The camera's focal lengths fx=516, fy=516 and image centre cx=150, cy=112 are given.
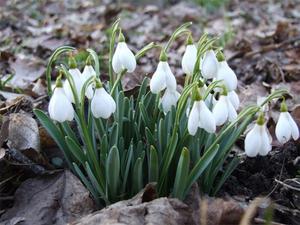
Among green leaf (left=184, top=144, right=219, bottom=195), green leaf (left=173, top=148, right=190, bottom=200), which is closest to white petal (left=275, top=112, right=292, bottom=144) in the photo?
green leaf (left=184, top=144, right=219, bottom=195)

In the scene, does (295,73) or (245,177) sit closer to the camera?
(245,177)

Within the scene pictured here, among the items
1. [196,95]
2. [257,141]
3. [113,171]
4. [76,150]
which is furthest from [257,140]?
[76,150]

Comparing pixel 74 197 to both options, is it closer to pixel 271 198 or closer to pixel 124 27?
pixel 271 198

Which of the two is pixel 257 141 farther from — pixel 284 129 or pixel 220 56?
pixel 220 56

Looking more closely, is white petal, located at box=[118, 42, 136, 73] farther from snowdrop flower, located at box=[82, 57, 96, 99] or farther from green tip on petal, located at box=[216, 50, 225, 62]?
green tip on petal, located at box=[216, 50, 225, 62]

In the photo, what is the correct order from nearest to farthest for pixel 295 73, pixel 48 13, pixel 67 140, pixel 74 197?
pixel 67 140 < pixel 74 197 < pixel 295 73 < pixel 48 13

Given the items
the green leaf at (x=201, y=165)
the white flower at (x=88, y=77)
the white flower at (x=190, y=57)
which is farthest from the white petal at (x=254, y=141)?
the white flower at (x=88, y=77)

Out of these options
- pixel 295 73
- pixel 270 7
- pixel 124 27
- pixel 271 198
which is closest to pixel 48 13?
pixel 124 27
